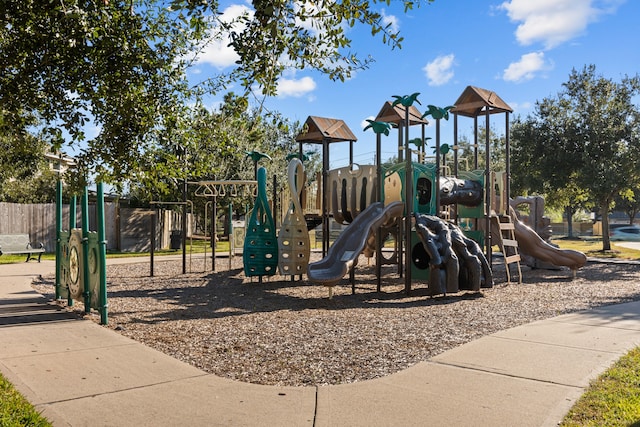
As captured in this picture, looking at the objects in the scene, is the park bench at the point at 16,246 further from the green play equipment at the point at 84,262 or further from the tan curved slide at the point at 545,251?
the tan curved slide at the point at 545,251

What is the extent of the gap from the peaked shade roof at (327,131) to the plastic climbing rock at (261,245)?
1.96m

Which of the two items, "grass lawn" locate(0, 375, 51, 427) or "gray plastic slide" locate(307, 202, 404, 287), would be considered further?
"gray plastic slide" locate(307, 202, 404, 287)

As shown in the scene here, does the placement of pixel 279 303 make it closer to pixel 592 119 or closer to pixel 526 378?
pixel 526 378

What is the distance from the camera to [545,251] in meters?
14.5

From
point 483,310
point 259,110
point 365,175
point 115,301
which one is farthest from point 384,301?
point 259,110

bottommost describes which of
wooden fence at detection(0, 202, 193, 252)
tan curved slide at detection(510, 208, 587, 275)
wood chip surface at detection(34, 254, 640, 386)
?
wood chip surface at detection(34, 254, 640, 386)

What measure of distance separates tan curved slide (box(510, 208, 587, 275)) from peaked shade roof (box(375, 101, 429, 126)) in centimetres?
352

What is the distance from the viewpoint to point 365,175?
12148mm

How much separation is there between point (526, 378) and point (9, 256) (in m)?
19.0

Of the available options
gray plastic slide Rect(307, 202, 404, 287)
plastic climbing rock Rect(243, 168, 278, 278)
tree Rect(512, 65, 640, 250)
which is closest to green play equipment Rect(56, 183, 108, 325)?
gray plastic slide Rect(307, 202, 404, 287)

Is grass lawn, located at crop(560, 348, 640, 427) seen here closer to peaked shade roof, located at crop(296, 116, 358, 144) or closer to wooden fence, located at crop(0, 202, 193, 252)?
peaked shade roof, located at crop(296, 116, 358, 144)

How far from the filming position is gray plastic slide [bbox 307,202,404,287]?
9.98 meters

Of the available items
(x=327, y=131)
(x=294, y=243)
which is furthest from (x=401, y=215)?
(x=327, y=131)

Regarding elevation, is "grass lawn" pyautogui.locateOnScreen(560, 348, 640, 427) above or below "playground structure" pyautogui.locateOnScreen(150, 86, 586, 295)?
below
